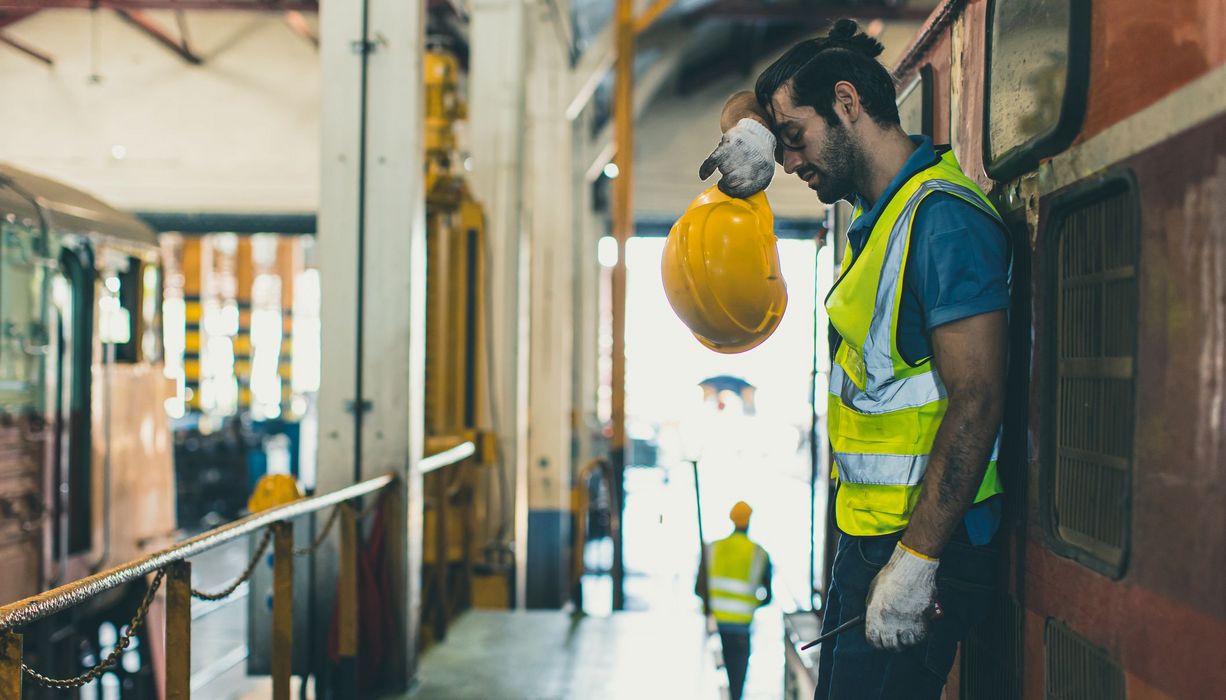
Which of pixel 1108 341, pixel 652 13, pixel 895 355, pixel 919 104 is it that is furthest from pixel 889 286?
pixel 652 13

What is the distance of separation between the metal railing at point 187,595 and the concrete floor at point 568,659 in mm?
929

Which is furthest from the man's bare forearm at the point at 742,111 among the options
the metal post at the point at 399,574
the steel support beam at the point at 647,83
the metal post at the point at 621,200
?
the steel support beam at the point at 647,83

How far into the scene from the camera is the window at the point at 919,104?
9.17 ft

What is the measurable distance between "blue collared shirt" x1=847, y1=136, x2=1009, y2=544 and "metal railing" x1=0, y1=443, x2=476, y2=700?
6.98 feet

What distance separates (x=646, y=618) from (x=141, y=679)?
3.61 metres

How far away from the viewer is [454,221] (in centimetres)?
847

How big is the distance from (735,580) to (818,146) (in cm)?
414

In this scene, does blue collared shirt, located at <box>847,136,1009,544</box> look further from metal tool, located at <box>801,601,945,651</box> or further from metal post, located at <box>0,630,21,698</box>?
metal post, located at <box>0,630,21,698</box>

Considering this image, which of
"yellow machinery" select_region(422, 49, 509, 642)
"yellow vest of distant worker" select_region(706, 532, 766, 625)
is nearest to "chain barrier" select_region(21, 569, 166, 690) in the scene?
"yellow vest of distant worker" select_region(706, 532, 766, 625)

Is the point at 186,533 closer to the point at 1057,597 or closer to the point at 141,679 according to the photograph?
the point at 141,679

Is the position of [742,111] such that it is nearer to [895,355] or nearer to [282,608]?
[895,355]

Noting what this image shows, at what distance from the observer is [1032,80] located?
6.38 feet

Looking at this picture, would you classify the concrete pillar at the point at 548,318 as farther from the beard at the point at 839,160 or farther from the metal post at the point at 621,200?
the beard at the point at 839,160

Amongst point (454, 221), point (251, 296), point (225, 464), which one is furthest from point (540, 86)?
point (251, 296)
